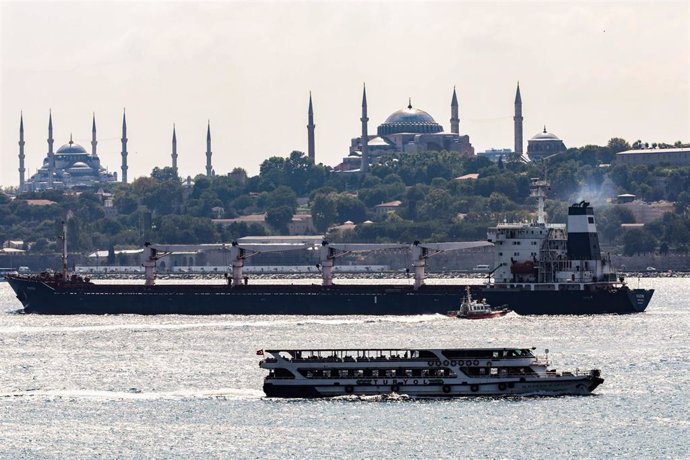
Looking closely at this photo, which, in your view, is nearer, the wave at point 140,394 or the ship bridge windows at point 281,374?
the ship bridge windows at point 281,374

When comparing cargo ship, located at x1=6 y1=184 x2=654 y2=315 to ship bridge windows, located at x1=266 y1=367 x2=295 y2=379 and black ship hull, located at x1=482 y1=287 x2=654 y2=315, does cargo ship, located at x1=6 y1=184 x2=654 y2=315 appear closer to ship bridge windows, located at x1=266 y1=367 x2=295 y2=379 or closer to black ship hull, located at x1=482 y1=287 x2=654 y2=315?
black ship hull, located at x1=482 y1=287 x2=654 y2=315

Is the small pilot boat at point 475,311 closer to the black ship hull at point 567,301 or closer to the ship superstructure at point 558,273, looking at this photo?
the black ship hull at point 567,301

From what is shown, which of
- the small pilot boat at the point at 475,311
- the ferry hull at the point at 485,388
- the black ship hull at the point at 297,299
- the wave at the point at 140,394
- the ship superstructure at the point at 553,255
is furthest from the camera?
the ship superstructure at the point at 553,255

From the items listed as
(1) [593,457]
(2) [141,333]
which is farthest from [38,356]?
(1) [593,457]

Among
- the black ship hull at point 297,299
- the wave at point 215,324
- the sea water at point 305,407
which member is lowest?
the sea water at point 305,407

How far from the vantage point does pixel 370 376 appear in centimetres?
9831

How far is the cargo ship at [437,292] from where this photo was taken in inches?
5920

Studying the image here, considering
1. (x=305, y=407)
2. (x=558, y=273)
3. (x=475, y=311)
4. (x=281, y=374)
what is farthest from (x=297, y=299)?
(x=305, y=407)

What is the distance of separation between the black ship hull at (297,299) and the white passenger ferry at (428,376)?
169ft

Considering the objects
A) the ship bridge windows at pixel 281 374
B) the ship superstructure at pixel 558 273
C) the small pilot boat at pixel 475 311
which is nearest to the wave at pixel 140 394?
the ship bridge windows at pixel 281 374

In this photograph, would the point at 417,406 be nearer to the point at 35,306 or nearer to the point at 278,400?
the point at 278,400

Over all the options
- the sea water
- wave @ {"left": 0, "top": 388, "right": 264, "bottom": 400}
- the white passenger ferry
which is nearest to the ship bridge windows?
the white passenger ferry

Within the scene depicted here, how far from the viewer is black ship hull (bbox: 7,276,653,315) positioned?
150000 mm

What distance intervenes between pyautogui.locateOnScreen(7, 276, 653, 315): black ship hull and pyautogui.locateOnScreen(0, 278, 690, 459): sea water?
1386 centimetres
